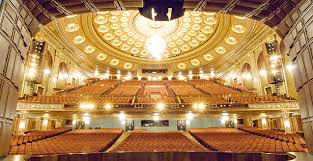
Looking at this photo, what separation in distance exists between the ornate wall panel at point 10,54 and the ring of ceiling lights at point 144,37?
43.9 feet

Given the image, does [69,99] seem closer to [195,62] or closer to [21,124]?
[21,124]

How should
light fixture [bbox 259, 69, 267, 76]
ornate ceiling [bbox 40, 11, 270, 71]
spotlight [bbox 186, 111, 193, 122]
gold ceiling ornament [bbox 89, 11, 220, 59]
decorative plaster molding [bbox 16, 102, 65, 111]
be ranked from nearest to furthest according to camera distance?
decorative plaster molding [bbox 16, 102, 65, 111]
spotlight [bbox 186, 111, 193, 122]
light fixture [bbox 259, 69, 267, 76]
ornate ceiling [bbox 40, 11, 270, 71]
gold ceiling ornament [bbox 89, 11, 220, 59]

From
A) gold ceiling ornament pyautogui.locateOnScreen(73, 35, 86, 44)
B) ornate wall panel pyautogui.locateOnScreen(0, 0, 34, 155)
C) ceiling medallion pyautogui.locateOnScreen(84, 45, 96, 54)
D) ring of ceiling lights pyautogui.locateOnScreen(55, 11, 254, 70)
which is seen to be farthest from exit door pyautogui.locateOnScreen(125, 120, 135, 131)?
ceiling medallion pyautogui.locateOnScreen(84, 45, 96, 54)

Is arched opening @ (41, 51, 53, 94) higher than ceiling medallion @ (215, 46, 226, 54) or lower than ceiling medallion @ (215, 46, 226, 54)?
lower

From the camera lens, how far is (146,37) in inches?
882

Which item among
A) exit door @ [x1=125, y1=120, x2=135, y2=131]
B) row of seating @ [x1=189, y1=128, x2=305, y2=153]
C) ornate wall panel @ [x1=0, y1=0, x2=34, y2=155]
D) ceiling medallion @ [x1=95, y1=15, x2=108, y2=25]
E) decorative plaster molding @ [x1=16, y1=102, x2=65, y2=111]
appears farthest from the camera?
ceiling medallion @ [x1=95, y1=15, x2=108, y2=25]

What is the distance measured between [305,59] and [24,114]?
502 inches

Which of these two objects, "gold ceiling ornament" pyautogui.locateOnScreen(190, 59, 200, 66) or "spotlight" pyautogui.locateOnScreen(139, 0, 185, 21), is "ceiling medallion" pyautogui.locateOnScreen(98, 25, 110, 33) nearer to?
"gold ceiling ornament" pyautogui.locateOnScreen(190, 59, 200, 66)

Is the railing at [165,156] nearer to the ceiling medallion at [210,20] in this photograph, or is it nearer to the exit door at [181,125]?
the exit door at [181,125]

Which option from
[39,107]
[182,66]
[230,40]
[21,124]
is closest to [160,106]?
[39,107]

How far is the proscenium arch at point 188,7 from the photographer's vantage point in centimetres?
353

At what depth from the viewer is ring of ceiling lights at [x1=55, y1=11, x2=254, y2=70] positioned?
17.5 m

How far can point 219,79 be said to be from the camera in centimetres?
2267

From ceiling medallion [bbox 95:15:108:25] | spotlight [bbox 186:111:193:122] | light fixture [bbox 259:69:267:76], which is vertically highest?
ceiling medallion [bbox 95:15:108:25]
